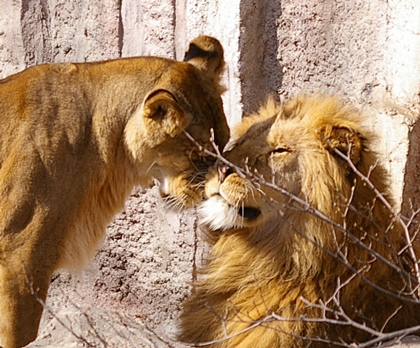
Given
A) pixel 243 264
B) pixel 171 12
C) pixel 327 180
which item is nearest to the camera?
pixel 327 180

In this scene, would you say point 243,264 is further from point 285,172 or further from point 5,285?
point 5,285

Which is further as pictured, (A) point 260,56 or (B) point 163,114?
(A) point 260,56

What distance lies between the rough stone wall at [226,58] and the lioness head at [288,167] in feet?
2.20

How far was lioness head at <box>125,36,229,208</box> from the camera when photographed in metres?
2.88

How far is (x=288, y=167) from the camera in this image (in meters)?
2.71

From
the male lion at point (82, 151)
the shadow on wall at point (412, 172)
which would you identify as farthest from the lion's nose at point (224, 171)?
the shadow on wall at point (412, 172)

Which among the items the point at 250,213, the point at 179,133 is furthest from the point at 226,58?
the point at 250,213

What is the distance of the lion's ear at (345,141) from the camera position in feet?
8.60

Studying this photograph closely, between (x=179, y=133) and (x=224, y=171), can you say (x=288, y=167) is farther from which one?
(x=179, y=133)

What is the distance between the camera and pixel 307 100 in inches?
114

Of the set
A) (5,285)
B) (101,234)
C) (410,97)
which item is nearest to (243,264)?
(101,234)

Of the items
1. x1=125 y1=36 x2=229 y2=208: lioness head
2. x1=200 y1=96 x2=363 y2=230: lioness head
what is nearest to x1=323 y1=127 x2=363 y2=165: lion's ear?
x1=200 y1=96 x2=363 y2=230: lioness head

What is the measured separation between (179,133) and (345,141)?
2.11 ft

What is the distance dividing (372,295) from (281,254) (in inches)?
13.6
